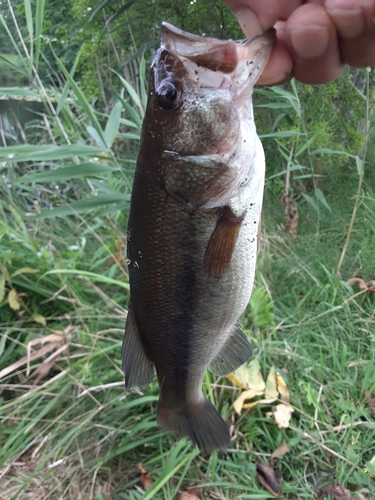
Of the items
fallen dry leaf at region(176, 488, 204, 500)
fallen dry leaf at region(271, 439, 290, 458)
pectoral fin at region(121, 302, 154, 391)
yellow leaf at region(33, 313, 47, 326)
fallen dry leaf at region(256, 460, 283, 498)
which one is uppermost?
pectoral fin at region(121, 302, 154, 391)

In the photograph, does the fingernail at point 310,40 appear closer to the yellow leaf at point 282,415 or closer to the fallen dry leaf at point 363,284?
the yellow leaf at point 282,415

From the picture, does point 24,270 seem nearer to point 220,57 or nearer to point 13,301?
point 13,301

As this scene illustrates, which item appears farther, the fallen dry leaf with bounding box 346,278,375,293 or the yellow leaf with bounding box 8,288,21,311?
the fallen dry leaf with bounding box 346,278,375,293

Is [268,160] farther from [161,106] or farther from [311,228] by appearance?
[161,106]

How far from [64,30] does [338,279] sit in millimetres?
4101

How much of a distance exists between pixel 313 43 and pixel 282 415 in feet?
5.88

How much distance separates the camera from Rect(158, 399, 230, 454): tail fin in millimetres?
1419

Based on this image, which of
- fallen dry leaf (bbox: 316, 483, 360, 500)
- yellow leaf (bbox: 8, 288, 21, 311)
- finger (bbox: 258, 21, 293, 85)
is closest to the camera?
finger (bbox: 258, 21, 293, 85)

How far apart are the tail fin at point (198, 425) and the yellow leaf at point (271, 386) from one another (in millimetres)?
780

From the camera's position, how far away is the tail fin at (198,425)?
1.42 meters

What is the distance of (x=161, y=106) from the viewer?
3.44 feet

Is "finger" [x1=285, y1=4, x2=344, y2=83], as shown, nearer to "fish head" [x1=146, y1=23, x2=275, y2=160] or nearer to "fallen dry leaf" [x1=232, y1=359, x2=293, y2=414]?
"fish head" [x1=146, y1=23, x2=275, y2=160]

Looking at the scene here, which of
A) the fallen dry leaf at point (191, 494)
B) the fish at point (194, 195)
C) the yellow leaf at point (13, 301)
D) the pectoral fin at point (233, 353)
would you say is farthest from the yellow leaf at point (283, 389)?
the yellow leaf at point (13, 301)

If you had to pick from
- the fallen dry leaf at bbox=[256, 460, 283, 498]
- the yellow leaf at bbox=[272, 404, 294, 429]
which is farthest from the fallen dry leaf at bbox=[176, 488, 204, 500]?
the yellow leaf at bbox=[272, 404, 294, 429]
